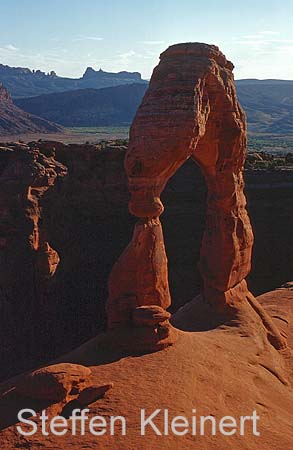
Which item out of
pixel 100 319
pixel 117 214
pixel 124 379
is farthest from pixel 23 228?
pixel 124 379

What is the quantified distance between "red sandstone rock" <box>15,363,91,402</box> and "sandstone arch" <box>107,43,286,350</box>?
2.07m

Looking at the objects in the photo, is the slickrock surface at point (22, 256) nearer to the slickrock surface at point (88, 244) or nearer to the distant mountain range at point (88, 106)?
the slickrock surface at point (88, 244)

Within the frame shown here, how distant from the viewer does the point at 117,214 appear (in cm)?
2484

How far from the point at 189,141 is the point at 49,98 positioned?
125178 millimetres

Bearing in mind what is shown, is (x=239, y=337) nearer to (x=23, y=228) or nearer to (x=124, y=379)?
(x=124, y=379)

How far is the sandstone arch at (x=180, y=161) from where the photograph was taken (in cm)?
1042

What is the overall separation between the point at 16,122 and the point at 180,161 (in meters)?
84.9

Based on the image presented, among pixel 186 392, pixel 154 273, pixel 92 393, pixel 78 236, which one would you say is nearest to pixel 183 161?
pixel 154 273

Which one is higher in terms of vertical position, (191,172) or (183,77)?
(183,77)

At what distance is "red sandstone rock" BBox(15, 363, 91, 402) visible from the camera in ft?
26.8

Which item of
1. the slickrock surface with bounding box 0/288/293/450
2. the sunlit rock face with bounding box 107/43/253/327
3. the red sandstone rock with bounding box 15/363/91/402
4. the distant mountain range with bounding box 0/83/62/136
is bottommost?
the slickrock surface with bounding box 0/288/293/450

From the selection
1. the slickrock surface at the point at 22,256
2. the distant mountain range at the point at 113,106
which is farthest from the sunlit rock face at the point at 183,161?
the distant mountain range at the point at 113,106

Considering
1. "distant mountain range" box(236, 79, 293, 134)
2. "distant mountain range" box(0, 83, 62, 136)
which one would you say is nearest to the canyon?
"distant mountain range" box(0, 83, 62, 136)

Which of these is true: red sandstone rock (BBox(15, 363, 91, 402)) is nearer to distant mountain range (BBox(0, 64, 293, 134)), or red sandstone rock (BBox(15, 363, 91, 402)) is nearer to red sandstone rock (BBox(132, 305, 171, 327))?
red sandstone rock (BBox(132, 305, 171, 327))
